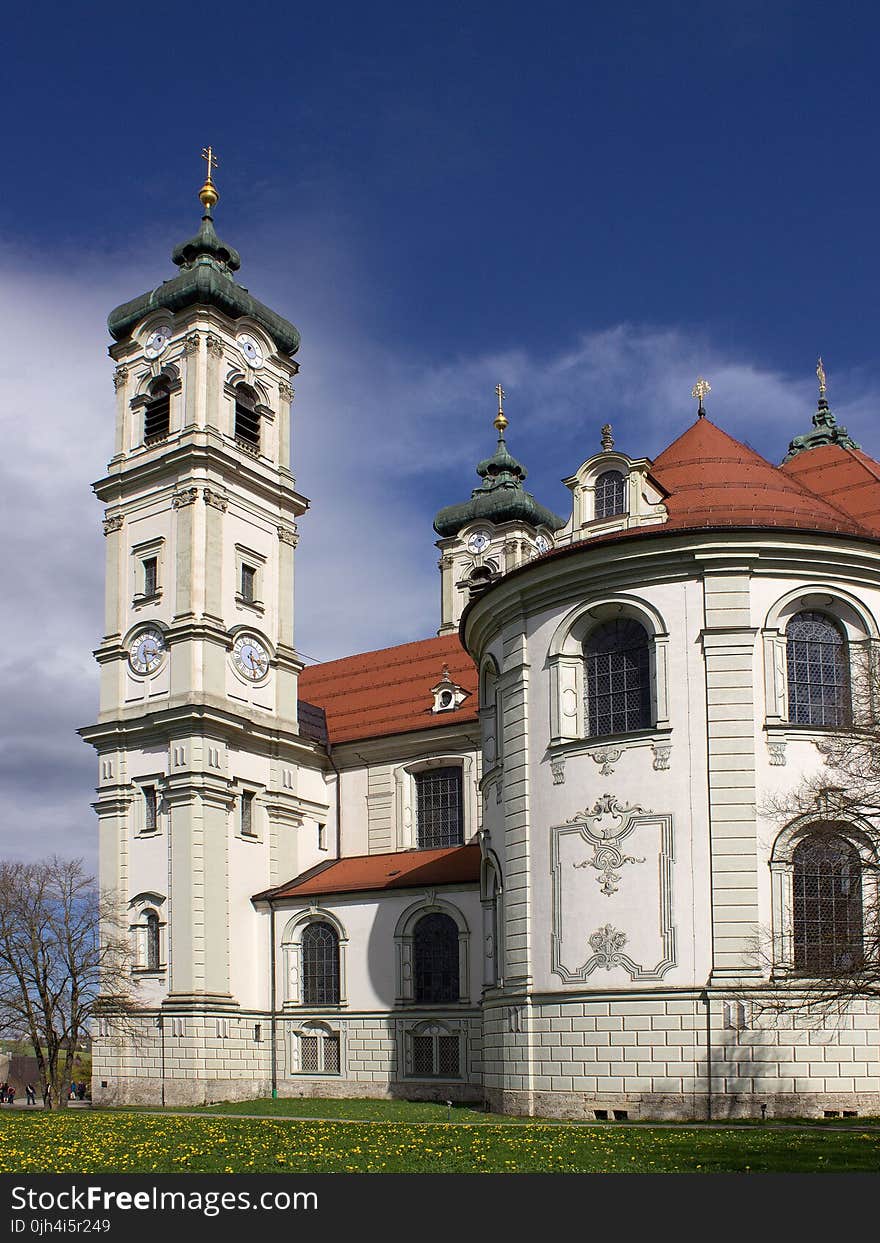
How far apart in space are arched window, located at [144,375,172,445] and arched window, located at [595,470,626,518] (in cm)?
2163

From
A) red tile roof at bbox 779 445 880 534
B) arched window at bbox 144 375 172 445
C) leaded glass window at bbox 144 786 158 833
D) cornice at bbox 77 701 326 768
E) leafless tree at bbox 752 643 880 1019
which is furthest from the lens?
arched window at bbox 144 375 172 445

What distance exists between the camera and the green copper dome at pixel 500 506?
68.4 meters

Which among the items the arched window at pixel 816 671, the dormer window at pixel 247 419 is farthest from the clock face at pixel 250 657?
the arched window at pixel 816 671

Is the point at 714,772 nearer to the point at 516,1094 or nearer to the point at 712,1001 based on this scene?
the point at 712,1001

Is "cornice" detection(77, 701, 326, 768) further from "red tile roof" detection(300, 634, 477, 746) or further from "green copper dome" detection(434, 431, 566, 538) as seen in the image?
"green copper dome" detection(434, 431, 566, 538)

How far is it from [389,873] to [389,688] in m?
8.91

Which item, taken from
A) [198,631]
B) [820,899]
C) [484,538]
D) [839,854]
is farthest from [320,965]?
[484,538]

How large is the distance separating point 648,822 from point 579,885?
197 centimetres

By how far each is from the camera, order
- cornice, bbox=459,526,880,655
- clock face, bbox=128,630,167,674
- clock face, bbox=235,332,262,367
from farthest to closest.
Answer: clock face, bbox=235,332,262,367
clock face, bbox=128,630,167,674
cornice, bbox=459,526,880,655

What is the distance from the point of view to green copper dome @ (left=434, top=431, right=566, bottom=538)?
68375mm

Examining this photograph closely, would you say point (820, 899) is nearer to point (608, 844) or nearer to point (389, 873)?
point (608, 844)

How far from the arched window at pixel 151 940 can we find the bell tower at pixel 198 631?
0.06 metres

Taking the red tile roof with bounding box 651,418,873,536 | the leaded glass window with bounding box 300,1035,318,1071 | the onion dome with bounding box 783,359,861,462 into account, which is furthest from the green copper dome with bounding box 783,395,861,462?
the leaded glass window with bounding box 300,1035,318,1071

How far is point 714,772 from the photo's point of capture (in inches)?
1038
